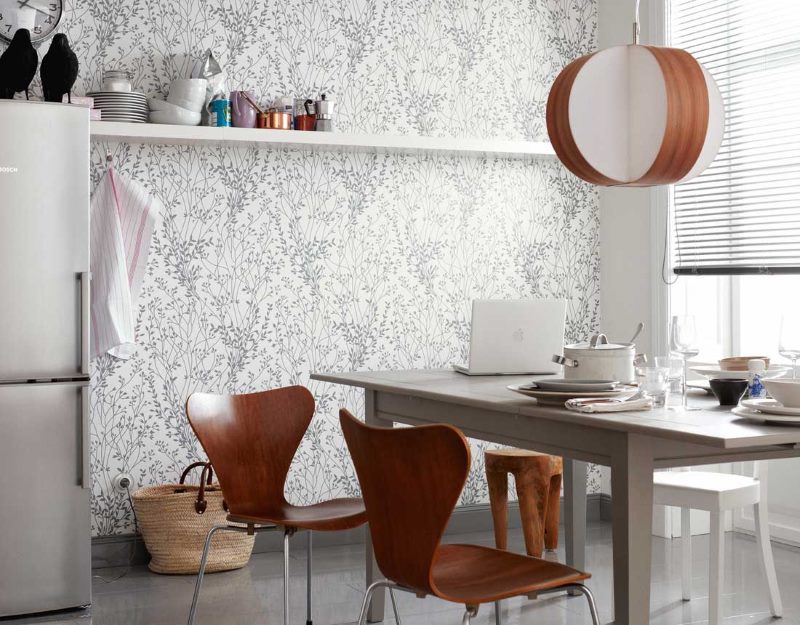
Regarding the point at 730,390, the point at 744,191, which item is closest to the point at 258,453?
the point at 730,390

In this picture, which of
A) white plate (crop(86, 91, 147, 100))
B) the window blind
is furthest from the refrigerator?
the window blind

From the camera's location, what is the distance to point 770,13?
429 cm

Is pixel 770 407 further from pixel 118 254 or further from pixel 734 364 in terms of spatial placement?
pixel 118 254

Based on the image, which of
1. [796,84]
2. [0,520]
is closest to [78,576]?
[0,520]

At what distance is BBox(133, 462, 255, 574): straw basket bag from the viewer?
4.09 m

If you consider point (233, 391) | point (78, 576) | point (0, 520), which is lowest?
point (78, 576)

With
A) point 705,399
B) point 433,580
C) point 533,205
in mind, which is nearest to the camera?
point 433,580

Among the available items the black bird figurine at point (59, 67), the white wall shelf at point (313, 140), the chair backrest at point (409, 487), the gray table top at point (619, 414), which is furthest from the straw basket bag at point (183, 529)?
the chair backrest at point (409, 487)

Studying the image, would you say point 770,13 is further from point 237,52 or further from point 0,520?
point 0,520

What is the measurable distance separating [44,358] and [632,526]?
227 centimetres

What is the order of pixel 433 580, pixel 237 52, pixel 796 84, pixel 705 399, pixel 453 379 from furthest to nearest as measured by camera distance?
pixel 237 52 < pixel 796 84 < pixel 453 379 < pixel 705 399 < pixel 433 580

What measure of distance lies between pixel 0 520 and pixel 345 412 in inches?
73.8

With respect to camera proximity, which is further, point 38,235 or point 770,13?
point 770,13

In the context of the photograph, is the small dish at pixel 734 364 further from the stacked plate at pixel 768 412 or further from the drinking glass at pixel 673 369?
the stacked plate at pixel 768 412
